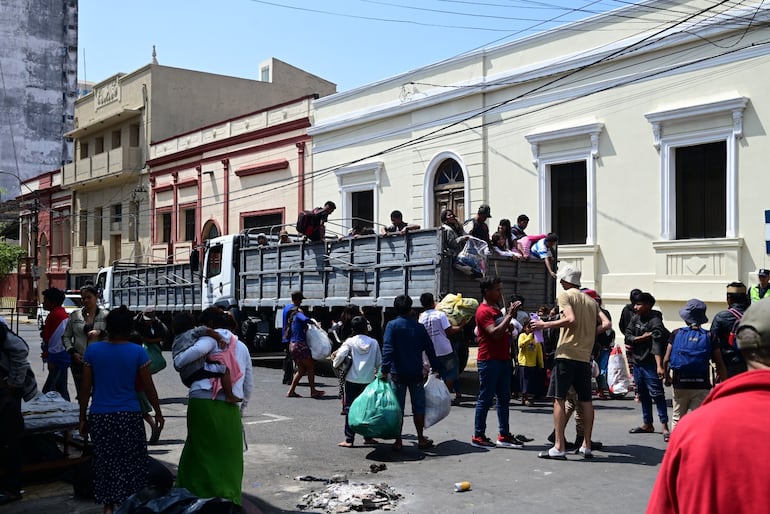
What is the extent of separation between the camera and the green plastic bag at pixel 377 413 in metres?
8.05

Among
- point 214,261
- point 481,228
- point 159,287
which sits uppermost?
point 481,228

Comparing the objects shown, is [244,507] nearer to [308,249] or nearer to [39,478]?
[39,478]

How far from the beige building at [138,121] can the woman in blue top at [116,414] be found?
2910 centimetres

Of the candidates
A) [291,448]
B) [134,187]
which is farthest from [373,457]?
[134,187]

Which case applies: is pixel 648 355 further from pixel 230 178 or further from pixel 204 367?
pixel 230 178

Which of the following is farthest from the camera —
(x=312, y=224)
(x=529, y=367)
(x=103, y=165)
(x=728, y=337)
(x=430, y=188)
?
(x=103, y=165)

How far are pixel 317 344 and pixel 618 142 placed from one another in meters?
8.71

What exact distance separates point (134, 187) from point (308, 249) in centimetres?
2257

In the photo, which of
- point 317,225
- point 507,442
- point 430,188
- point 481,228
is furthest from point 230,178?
point 507,442

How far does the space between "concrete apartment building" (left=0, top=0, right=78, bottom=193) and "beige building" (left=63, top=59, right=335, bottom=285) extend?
556 inches

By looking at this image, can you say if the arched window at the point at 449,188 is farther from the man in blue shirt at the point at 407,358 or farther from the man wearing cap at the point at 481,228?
the man in blue shirt at the point at 407,358

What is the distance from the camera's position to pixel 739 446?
197 centimetres

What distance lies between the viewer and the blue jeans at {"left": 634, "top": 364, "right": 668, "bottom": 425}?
29.5 feet

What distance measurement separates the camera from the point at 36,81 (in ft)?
173
